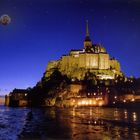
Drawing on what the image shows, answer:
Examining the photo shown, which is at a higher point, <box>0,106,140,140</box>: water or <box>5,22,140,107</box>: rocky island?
<box>5,22,140,107</box>: rocky island

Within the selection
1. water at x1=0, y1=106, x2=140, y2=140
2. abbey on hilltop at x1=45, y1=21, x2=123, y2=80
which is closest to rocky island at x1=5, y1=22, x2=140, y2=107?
abbey on hilltop at x1=45, y1=21, x2=123, y2=80

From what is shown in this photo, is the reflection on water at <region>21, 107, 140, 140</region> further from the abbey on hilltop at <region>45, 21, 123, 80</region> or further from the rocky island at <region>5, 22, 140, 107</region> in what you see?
the abbey on hilltop at <region>45, 21, 123, 80</region>

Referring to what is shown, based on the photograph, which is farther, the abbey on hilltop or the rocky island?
the abbey on hilltop

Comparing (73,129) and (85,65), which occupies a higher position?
(85,65)

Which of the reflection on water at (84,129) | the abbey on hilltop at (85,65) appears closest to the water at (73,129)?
the reflection on water at (84,129)

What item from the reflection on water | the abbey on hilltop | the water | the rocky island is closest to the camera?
the water

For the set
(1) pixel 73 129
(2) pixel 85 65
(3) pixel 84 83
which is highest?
(2) pixel 85 65

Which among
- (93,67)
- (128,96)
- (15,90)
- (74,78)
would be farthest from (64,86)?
(15,90)

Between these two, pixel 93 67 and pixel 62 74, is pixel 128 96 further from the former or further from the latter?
pixel 62 74

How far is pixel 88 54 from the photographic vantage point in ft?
160

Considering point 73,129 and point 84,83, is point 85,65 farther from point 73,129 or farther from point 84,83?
point 73,129

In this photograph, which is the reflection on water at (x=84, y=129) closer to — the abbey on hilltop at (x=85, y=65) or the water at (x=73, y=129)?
the water at (x=73, y=129)

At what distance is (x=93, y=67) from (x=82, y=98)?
25.5ft

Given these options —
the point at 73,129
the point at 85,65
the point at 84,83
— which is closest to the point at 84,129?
the point at 73,129
